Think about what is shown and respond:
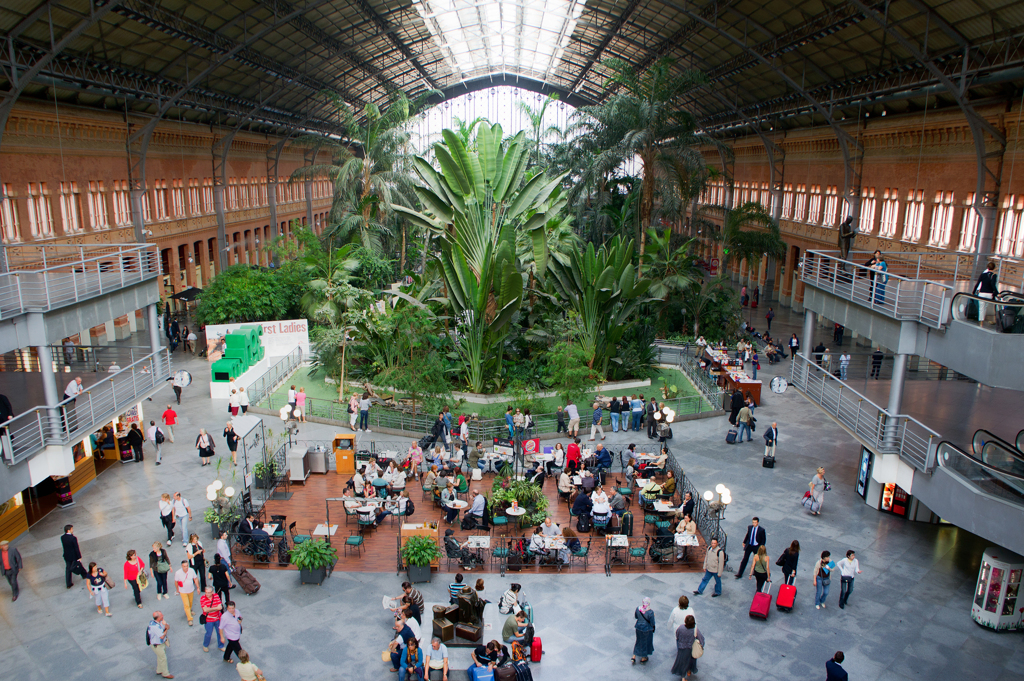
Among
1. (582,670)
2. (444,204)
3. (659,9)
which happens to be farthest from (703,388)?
(659,9)

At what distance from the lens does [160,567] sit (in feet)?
36.0

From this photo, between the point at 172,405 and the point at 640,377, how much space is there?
14.3 m

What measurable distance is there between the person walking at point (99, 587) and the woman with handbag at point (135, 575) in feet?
1.08

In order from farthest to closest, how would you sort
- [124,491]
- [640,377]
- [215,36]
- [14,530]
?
[215,36] < [640,377] < [124,491] < [14,530]

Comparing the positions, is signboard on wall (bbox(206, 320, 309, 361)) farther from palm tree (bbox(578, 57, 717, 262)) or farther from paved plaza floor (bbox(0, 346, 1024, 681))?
palm tree (bbox(578, 57, 717, 262))

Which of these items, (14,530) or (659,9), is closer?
(14,530)

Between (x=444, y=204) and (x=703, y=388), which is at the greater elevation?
(x=444, y=204)

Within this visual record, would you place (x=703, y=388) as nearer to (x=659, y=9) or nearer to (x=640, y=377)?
(x=640, y=377)

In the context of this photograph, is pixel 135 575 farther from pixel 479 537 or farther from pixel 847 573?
pixel 847 573

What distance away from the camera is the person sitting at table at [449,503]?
545 inches

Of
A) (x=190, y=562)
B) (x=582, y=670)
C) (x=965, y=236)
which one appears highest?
(x=965, y=236)

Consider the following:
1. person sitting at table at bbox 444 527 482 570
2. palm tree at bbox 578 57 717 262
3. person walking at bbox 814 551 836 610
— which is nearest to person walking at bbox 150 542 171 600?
person sitting at table at bbox 444 527 482 570

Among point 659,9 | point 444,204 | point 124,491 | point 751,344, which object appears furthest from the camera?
point 659,9

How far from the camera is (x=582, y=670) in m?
9.70
